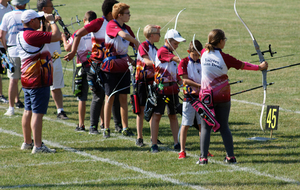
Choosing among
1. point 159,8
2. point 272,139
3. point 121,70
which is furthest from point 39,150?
point 159,8

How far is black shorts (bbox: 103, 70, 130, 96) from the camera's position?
6.88 meters


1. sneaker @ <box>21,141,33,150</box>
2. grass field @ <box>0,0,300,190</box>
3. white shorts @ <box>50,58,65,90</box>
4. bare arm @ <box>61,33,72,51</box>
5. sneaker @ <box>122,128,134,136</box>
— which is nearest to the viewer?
grass field @ <box>0,0,300,190</box>

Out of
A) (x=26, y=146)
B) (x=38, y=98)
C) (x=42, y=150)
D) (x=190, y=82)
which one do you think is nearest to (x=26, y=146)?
(x=26, y=146)

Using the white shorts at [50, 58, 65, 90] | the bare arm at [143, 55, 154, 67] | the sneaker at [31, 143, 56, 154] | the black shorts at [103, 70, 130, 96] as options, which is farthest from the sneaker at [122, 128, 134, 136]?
the white shorts at [50, 58, 65, 90]

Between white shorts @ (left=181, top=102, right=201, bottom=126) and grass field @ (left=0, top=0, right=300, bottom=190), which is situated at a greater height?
white shorts @ (left=181, top=102, right=201, bottom=126)

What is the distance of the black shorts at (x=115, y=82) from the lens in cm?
688

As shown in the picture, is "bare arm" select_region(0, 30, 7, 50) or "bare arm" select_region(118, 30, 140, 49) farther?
"bare arm" select_region(0, 30, 7, 50)

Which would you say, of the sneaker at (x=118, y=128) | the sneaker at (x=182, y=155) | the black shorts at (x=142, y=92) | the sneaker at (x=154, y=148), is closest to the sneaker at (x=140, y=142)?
the sneaker at (x=154, y=148)

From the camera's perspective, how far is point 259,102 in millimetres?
9641

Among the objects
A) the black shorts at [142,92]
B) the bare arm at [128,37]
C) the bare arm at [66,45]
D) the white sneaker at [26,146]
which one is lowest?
the white sneaker at [26,146]

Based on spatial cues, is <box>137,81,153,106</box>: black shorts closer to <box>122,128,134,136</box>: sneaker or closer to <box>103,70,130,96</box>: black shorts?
<box>103,70,130,96</box>: black shorts

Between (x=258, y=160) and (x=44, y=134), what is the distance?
347 cm

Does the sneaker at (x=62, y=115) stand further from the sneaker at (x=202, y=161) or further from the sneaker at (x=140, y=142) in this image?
the sneaker at (x=202, y=161)

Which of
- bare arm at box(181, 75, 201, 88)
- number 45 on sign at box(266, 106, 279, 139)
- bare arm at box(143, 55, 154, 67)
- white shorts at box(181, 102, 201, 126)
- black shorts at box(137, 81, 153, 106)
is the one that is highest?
bare arm at box(143, 55, 154, 67)
